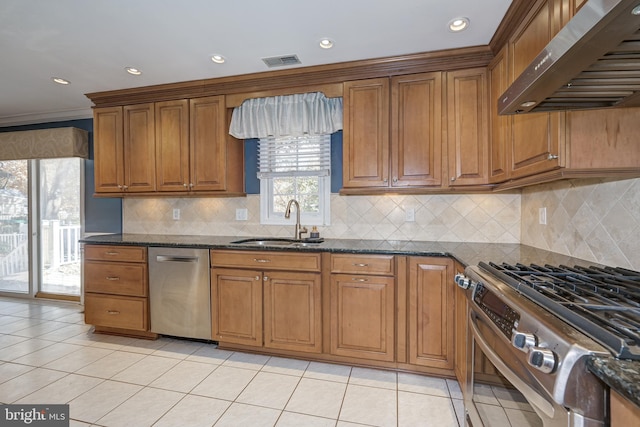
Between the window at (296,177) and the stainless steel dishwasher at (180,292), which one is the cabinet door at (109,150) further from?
the window at (296,177)

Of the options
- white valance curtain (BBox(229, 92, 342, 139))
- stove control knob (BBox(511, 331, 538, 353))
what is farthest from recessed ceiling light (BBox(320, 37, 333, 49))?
stove control knob (BBox(511, 331, 538, 353))

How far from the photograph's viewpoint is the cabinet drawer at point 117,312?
2.85 m

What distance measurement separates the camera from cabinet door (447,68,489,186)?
2.34 m

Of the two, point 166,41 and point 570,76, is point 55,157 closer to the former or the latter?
point 166,41

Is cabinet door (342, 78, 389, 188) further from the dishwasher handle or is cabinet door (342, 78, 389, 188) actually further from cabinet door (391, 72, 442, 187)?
the dishwasher handle

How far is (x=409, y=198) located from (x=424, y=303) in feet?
3.23

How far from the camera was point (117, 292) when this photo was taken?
2.92 metres

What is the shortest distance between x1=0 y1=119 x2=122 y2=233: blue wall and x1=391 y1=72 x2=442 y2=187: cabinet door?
3.28m

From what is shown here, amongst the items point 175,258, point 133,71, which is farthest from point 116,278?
point 133,71

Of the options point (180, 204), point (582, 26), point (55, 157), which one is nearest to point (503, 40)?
point (582, 26)

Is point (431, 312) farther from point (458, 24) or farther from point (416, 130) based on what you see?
point (458, 24)

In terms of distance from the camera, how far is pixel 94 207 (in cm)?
385

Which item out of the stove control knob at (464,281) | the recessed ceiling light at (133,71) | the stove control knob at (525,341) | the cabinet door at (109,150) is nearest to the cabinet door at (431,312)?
the stove control knob at (464,281)

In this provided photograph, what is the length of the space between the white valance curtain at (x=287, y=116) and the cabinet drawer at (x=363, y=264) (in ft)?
3.76
